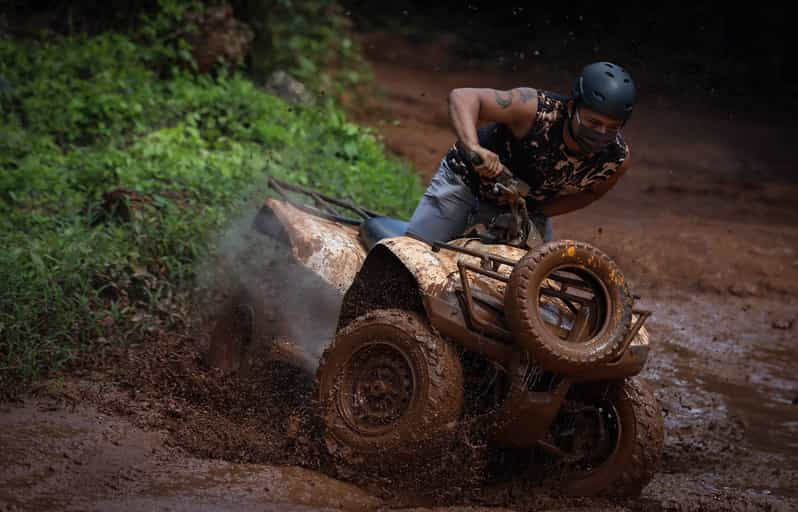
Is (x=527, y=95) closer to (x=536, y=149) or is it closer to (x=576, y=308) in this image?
(x=536, y=149)

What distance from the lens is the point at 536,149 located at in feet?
14.1

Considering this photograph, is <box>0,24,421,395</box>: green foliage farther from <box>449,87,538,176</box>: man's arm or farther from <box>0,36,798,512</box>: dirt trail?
<box>449,87,538,176</box>: man's arm

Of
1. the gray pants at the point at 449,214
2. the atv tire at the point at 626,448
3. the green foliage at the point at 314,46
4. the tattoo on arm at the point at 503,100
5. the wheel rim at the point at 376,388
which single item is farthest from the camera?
the green foliage at the point at 314,46

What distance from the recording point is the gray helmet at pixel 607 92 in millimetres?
4039

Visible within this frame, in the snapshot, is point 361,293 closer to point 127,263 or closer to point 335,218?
point 335,218

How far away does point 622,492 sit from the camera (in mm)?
3873

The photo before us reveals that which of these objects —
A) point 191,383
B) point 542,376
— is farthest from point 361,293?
point 191,383

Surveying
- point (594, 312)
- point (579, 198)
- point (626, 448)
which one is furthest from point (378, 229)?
point (626, 448)

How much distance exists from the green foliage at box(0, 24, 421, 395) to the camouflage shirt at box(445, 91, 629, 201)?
224 centimetres

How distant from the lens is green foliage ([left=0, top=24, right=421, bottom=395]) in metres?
5.25

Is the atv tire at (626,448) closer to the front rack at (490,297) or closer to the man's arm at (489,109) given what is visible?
the front rack at (490,297)

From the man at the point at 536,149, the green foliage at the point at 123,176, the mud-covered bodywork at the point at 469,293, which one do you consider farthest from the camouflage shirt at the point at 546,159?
the green foliage at the point at 123,176

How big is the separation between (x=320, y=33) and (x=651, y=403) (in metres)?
9.40

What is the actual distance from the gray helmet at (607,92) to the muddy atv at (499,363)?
0.50 metres
